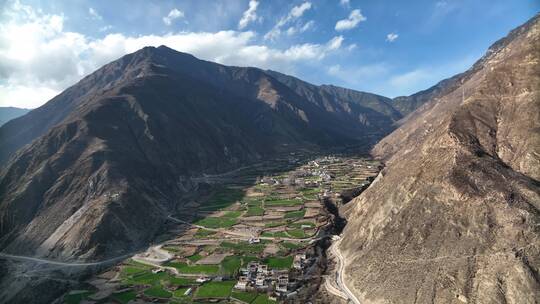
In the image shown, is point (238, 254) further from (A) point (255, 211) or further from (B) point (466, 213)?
(B) point (466, 213)

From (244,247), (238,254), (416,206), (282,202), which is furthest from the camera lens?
(282,202)

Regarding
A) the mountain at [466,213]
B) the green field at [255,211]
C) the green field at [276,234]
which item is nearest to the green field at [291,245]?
the green field at [276,234]

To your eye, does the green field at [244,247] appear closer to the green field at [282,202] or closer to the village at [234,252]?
the village at [234,252]

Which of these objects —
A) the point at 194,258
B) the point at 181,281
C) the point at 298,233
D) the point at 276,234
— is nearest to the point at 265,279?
the point at 181,281

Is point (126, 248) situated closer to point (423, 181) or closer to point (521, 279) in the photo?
point (423, 181)

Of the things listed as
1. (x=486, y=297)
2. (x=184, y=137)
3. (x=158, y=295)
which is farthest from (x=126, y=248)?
(x=184, y=137)

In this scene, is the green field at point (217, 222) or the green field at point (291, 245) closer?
the green field at point (291, 245)
